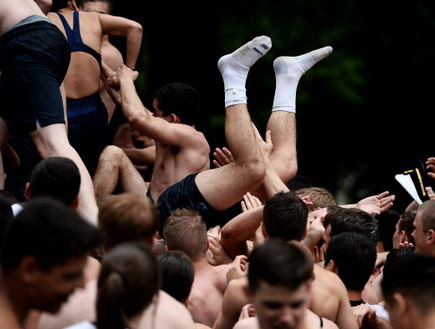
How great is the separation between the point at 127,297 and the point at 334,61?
11.0 meters

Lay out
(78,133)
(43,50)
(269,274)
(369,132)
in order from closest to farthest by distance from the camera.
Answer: (269,274) < (43,50) < (78,133) < (369,132)

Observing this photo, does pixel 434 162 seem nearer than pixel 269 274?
No

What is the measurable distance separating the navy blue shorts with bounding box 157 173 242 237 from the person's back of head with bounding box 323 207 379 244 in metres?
0.83

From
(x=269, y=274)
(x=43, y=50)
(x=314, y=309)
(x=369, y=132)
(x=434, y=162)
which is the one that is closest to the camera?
(x=269, y=274)

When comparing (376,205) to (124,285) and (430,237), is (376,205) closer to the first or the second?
(430,237)

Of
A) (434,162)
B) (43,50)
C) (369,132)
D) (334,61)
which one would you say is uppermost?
(43,50)

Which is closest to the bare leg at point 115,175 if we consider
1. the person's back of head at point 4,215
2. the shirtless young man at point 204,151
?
the shirtless young man at point 204,151

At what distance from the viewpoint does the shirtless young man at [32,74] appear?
6.61 meters

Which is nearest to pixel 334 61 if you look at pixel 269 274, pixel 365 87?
pixel 365 87

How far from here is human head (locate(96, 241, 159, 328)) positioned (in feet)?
13.2

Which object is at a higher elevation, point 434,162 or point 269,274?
point 269,274

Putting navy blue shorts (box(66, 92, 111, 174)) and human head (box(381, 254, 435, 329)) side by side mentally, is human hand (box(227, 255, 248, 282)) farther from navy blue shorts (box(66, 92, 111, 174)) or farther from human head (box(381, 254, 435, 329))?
navy blue shorts (box(66, 92, 111, 174))

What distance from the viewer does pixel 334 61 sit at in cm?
1479

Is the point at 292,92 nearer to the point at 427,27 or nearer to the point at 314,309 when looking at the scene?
the point at 314,309
